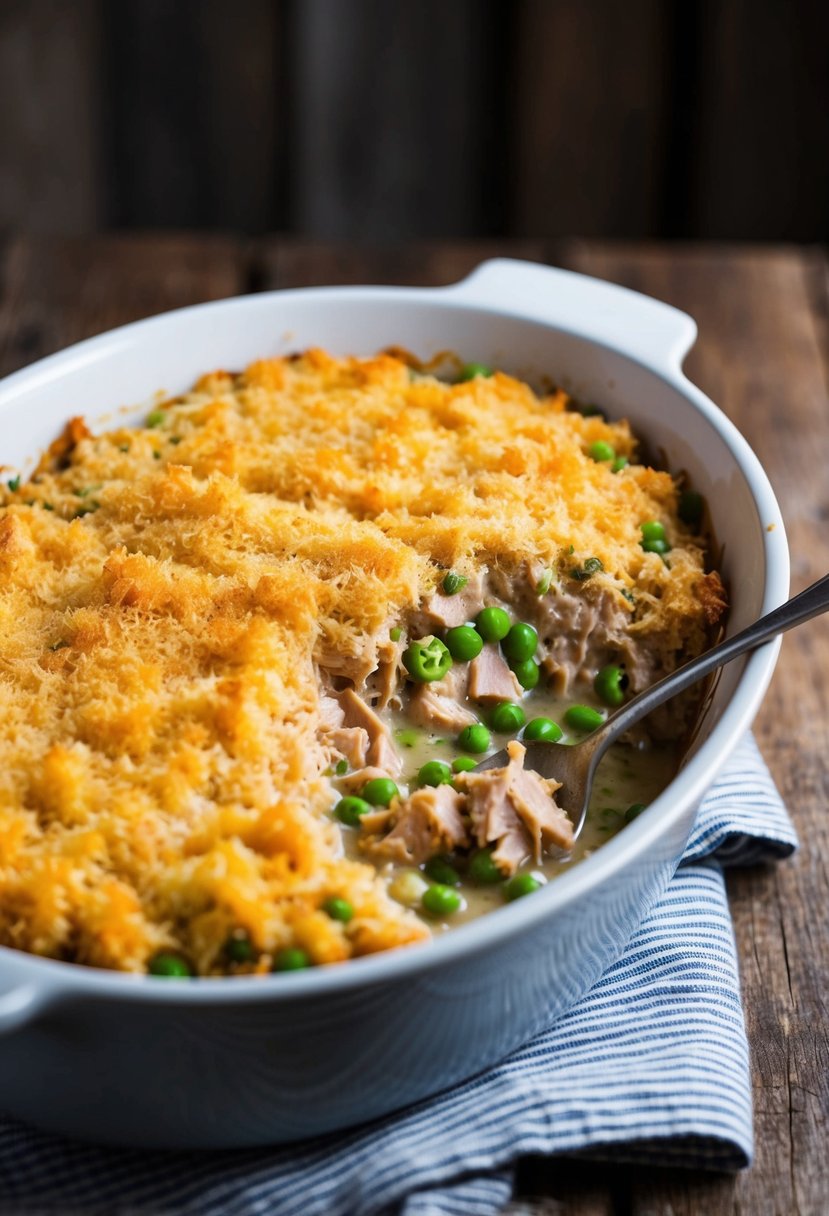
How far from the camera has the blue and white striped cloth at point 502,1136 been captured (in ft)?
8.58

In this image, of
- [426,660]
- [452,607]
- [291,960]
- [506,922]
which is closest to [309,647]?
[426,660]

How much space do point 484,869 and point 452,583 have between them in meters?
0.77

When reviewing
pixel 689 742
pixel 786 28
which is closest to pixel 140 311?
pixel 689 742

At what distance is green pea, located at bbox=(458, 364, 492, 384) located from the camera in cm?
432

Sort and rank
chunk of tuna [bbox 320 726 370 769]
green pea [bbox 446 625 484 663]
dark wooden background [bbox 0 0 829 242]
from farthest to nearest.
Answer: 1. dark wooden background [bbox 0 0 829 242]
2. green pea [bbox 446 625 484 663]
3. chunk of tuna [bbox 320 726 370 769]

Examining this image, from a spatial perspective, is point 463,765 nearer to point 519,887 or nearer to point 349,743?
point 349,743

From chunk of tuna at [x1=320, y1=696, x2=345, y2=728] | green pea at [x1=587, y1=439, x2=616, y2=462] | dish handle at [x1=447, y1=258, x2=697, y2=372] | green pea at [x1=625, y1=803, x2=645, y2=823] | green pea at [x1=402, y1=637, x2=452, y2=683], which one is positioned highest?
dish handle at [x1=447, y1=258, x2=697, y2=372]

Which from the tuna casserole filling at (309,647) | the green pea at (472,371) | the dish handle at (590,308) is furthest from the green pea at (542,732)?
the green pea at (472,371)

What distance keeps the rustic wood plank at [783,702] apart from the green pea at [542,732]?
0.68 m

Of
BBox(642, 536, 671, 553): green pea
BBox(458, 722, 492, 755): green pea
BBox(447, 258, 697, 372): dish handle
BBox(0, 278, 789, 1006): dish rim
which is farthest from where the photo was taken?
BBox(447, 258, 697, 372): dish handle

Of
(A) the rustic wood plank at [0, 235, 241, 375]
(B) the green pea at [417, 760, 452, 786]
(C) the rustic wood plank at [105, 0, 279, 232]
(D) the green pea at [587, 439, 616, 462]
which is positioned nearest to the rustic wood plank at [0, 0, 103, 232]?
(C) the rustic wood plank at [105, 0, 279, 232]

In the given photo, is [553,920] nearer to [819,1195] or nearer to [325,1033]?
[325,1033]

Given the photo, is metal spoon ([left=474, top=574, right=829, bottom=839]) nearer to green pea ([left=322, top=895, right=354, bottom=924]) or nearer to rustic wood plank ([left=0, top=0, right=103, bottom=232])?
green pea ([left=322, top=895, right=354, bottom=924])

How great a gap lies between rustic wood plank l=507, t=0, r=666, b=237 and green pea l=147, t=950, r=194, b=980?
6263mm
